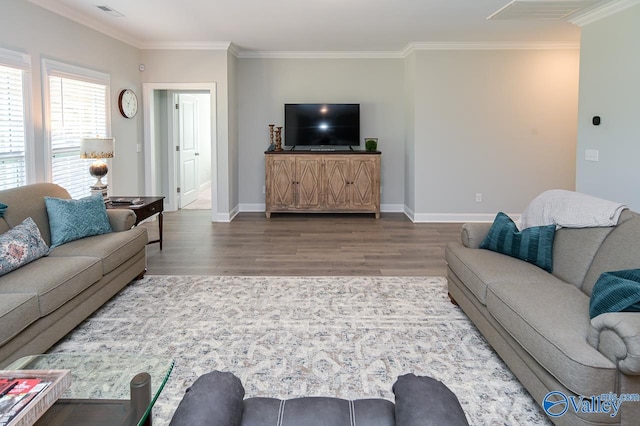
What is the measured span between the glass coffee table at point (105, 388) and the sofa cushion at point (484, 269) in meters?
1.99

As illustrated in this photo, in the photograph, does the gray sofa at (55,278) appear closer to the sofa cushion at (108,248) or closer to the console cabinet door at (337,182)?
the sofa cushion at (108,248)

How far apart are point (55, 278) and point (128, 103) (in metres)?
4.47

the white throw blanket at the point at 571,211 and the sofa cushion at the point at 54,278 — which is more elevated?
the white throw blanket at the point at 571,211

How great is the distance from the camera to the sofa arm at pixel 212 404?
4.33 ft

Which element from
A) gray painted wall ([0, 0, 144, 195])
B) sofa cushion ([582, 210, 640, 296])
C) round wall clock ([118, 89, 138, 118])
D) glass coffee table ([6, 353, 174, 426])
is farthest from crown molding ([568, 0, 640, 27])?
round wall clock ([118, 89, 138, 118])

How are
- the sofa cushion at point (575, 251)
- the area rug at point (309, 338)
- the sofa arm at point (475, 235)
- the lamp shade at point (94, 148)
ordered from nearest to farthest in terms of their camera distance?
1. the area rug at point (309, 338)
2. the sofa cushion at point (575, 251)
3. the sofa arm at point (475, 235)
4. the lamp shade at point (94, 148)

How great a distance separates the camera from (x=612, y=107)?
4.94 metres

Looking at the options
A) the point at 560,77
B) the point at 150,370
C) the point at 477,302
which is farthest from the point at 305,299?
the point at 560,77

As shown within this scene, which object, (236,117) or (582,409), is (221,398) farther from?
(236,117)

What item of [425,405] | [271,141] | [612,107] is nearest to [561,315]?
[425,405]

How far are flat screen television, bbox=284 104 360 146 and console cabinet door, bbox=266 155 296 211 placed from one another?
0.50m

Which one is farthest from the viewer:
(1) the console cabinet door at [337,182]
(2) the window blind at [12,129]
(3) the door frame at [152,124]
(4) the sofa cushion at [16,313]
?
(1) the console cabinet door at [337,182]

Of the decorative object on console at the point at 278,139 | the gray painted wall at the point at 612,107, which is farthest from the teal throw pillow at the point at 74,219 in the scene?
the gray painted wall at the point at 612,107

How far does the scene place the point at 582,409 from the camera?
6.31 feet
